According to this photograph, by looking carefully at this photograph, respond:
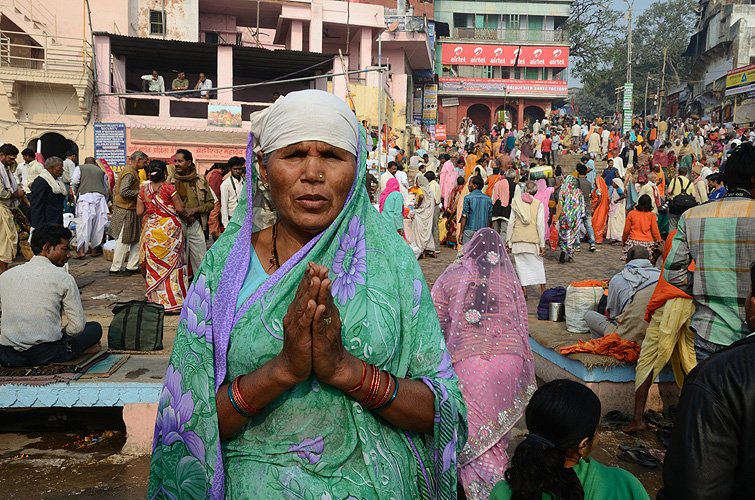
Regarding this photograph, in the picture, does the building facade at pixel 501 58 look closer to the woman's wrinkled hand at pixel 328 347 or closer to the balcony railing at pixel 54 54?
the balcony railing at pixel 54 54

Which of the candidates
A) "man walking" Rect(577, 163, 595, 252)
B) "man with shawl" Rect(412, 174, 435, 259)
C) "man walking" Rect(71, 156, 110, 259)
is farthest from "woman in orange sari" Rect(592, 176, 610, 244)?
"man walking" Rect(71, 156, 110, 259)

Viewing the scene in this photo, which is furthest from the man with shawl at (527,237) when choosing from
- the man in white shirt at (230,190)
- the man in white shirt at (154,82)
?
the man in white shirt at (154,82)

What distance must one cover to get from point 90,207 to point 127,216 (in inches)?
98.1

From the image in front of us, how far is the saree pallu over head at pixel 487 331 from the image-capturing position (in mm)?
3770

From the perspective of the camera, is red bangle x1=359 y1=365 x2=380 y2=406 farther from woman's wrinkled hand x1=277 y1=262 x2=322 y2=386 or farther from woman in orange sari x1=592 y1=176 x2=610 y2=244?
woman in orange sari x1=592 y1=176 x2=610 y2=244

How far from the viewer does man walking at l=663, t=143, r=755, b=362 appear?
3.49 m

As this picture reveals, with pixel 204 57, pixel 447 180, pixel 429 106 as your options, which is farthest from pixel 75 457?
pixel 429 106

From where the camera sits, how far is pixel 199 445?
1551 millimetres

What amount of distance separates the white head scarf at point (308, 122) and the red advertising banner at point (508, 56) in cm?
4386

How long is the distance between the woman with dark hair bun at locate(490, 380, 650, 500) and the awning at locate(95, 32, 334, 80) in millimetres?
18100

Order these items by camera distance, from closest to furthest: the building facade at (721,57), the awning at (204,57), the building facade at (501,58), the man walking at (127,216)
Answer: the man walking at (127,216)
the awning at (204,57)
the building facade at (721,57)
the building facade at (501,58)

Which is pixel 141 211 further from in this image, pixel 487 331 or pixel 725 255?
pixel 725 255

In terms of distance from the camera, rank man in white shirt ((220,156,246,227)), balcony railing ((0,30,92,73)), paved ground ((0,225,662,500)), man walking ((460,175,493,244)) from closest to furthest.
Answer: paved ground ((0,225,662,500)) < man in white shirt ((220,156,246,227)) < man walking ((460,175,493,244)) < balcony railing ((0,30,92,73))

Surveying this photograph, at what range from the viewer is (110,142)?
715 inches
